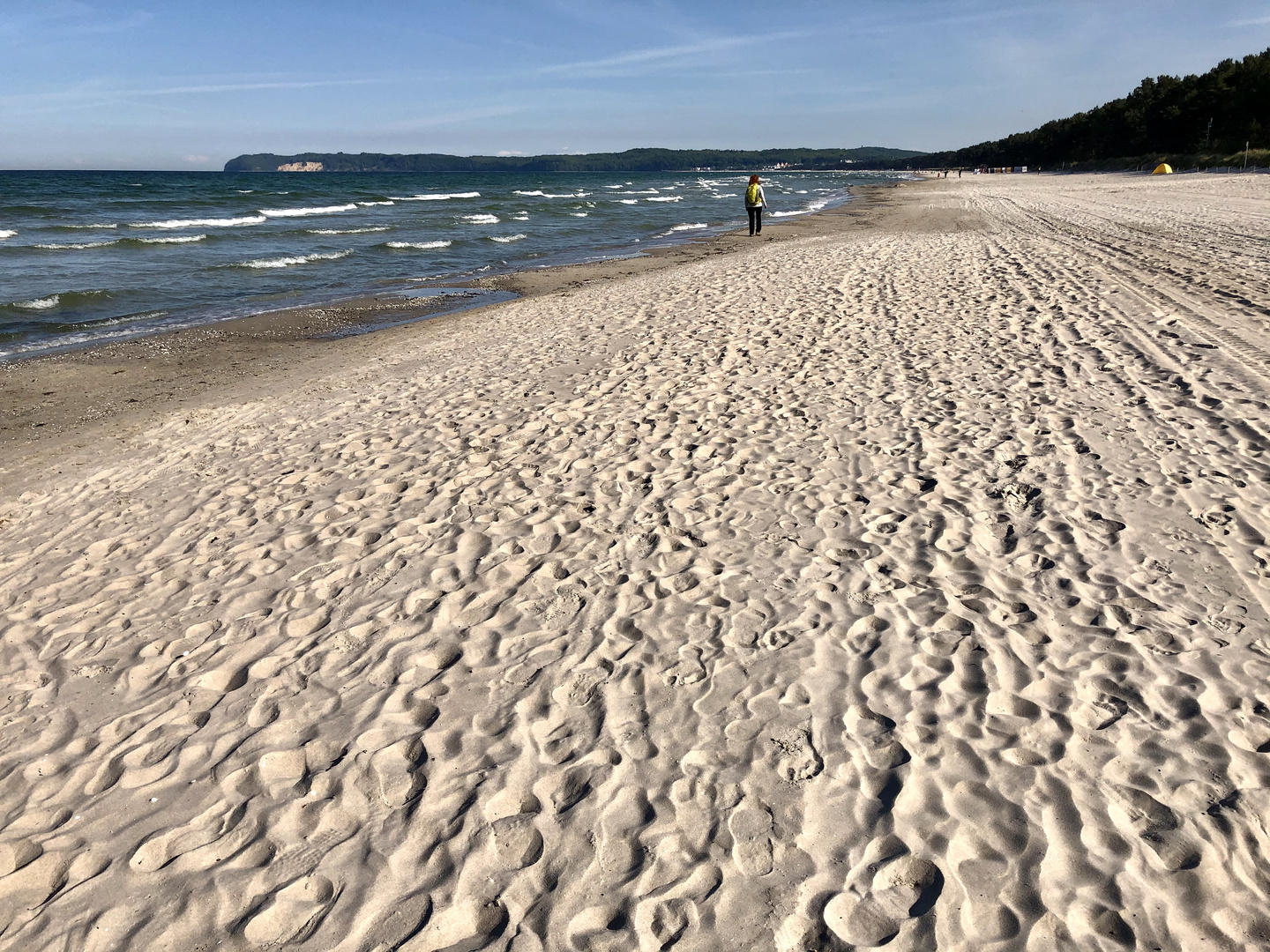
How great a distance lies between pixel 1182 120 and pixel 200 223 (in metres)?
76.8

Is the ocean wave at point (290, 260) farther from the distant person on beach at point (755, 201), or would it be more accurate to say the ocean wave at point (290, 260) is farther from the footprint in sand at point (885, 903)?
the footprint in sand at point (885, 903)

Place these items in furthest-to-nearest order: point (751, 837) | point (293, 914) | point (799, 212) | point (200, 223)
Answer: point (799, 212) → point (200, 223) → point (751, 837) → point (293, 914)

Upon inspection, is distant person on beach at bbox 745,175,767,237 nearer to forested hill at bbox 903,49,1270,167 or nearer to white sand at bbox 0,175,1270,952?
white sand at bbox 0,175,1270,952

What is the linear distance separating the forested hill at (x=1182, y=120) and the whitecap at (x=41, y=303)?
71.9m

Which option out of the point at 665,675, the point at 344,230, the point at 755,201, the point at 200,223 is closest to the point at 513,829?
the point at 665,675

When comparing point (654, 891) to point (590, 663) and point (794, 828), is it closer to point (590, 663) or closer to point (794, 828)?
point (794, 828)

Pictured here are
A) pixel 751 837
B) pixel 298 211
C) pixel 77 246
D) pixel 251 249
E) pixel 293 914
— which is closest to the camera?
pixel 293 914

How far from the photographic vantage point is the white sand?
258 centimetres

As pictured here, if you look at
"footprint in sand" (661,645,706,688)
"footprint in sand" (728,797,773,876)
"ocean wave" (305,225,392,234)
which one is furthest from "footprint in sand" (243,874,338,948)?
"ocean wave" (305,225,392,234)

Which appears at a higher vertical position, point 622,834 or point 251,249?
point 251,249

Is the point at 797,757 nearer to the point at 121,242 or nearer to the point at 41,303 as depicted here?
the point at 41,303

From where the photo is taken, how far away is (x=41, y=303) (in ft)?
49.8

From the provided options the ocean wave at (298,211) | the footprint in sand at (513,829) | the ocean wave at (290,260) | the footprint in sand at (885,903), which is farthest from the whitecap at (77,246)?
the footprint in sand at (885,903)

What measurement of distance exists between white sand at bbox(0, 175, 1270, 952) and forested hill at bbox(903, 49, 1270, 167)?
7012 cm
